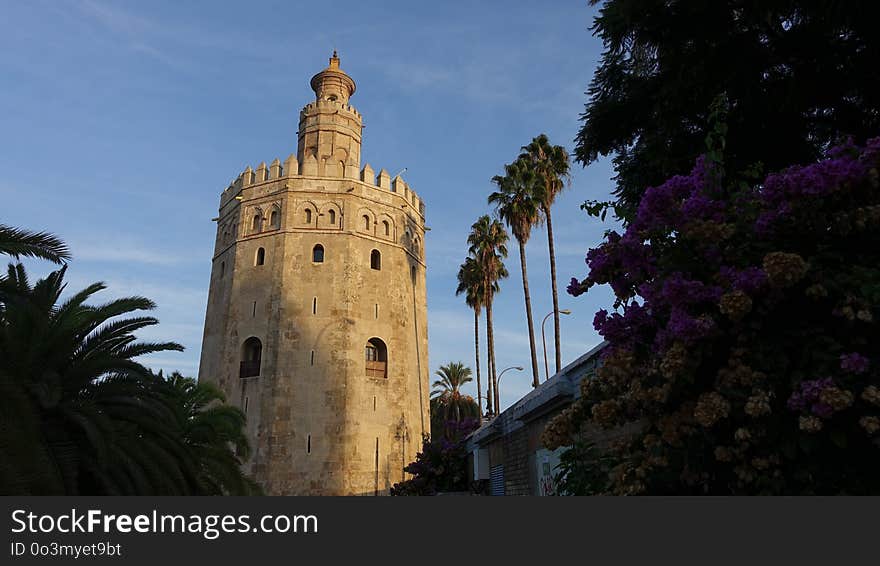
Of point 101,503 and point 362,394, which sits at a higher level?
point 362,394

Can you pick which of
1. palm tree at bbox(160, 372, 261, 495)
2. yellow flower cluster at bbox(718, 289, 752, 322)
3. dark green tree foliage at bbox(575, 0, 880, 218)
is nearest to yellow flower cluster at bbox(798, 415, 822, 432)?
yellow flower cluster at bbox(718, 289, 752, 322)

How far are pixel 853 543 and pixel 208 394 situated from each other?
2022 cm

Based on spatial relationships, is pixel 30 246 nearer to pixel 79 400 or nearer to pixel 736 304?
pixel 79 400

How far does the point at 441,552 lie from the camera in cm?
328

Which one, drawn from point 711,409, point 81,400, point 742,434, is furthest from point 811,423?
point 81,400

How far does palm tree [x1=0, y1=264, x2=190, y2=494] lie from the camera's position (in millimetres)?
8570

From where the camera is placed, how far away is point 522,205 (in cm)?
2442

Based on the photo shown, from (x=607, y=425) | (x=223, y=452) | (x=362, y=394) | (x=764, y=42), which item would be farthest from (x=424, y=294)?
(x=607, y=425)

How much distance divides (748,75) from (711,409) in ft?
19.1

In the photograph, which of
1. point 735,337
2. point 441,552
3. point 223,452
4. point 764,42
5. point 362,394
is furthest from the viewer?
point 362,394

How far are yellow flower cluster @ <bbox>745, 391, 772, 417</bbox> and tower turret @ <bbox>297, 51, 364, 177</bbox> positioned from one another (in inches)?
1129

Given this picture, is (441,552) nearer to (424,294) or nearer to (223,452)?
(223,452)

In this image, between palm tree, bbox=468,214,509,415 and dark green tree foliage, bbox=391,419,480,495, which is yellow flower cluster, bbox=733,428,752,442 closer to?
dark green tree foliage, bbox=391,419,480,495

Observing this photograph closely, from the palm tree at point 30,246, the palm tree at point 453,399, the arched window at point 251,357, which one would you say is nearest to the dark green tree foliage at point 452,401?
the palm tree at point 453,399
